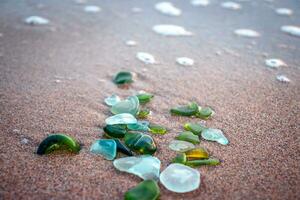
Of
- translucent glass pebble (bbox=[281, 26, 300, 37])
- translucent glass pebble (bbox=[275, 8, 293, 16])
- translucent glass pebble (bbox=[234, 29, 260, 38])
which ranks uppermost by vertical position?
translucent glass pebble (bbox=[275, 8, 293, 16])

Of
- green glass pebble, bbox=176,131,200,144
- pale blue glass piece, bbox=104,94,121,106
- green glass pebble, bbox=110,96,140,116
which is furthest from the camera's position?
pale blue glass piece, bbox=104,94,121,106

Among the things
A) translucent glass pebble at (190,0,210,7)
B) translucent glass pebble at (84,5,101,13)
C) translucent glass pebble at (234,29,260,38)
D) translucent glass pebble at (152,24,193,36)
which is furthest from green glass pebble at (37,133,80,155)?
translucent glass pebble at (190,0,210,7)

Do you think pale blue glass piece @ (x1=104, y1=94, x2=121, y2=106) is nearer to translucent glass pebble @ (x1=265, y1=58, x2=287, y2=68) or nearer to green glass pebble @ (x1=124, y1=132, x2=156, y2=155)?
green glass pebble @ (x1=124, y1=132, x2=156, y2=155)

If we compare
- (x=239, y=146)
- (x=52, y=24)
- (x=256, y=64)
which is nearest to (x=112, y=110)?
(x=239, y=146)

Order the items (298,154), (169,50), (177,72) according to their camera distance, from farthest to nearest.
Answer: (169,50) → (177,72) → (298,154)

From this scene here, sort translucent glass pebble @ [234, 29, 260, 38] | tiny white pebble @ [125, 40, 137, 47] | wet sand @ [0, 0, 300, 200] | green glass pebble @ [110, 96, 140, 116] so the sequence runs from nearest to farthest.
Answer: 1. wet sand @ [0, 0, 300, 200]
2. green glass pebble @ [110, 96, 140, 116]
3. tiny white pebble @ [125, 40, 137, 47]
4. translucent glass pebble @ [234, 29, 260, 38]

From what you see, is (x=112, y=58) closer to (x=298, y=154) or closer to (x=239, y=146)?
(x=239, y=146)

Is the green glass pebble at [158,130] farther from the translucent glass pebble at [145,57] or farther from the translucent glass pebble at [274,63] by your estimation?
the translucent glass pebble at [274,63]
